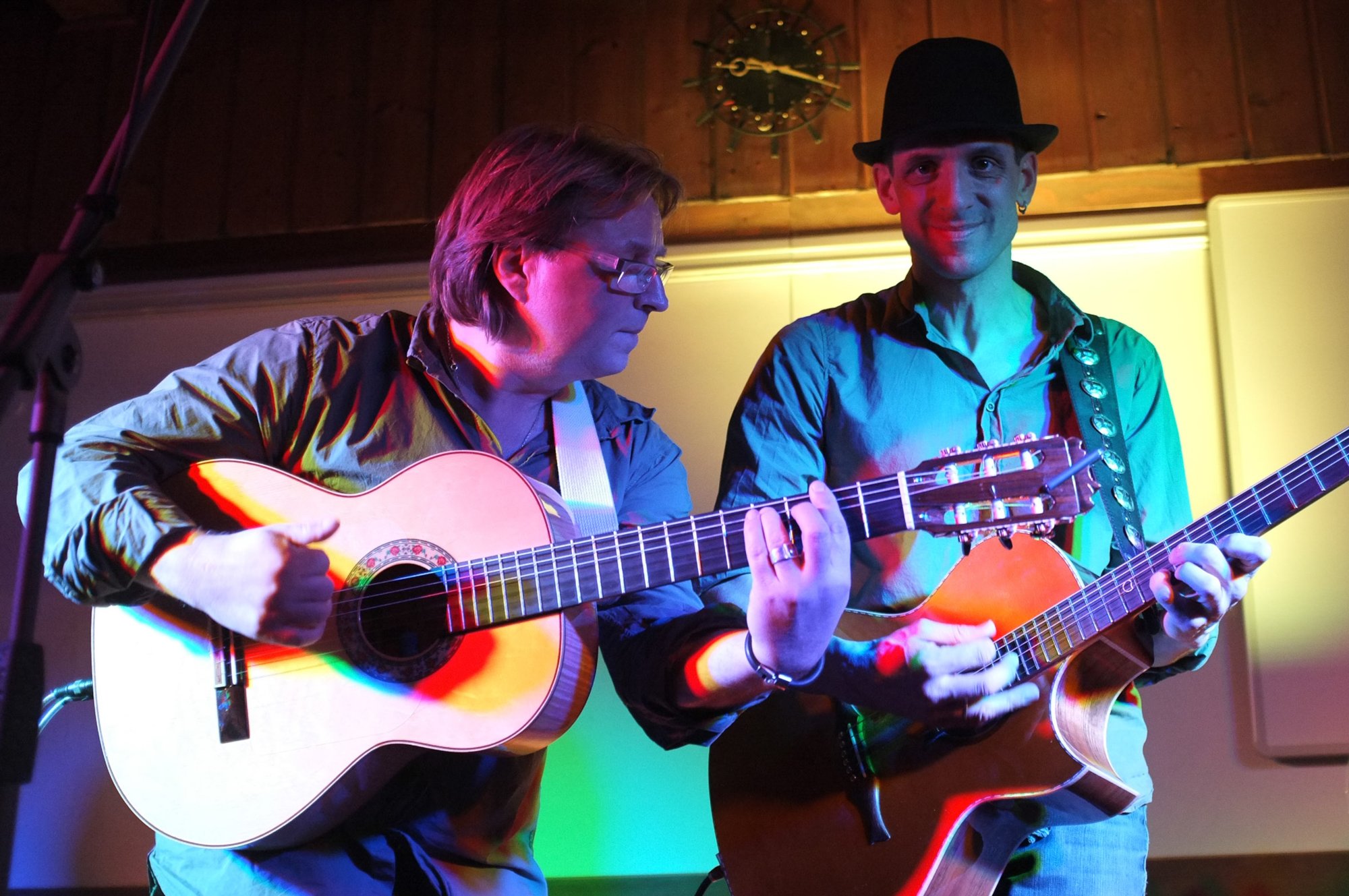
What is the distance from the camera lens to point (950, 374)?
2.45 metres

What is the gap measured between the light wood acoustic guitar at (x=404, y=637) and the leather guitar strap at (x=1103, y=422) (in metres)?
0.58

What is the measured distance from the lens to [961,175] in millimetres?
2449

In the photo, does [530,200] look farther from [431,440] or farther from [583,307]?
[431,440]

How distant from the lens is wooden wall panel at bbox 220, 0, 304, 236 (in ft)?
13.9

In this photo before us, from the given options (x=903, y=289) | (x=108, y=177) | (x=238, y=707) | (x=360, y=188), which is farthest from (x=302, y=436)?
(x=360, y=188)

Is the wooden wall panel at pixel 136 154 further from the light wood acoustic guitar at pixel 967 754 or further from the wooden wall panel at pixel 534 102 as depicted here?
the light wood acoustic guitar at pixel 967 754

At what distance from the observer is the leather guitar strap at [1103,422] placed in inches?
88.8

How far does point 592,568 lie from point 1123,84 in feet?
9.19

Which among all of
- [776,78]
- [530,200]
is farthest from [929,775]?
[776,78]

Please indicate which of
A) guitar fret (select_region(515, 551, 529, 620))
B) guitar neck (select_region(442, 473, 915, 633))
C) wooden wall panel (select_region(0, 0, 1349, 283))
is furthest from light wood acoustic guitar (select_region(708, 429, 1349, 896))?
wooden wall panel (select_region(0, 0, 1349, 283))

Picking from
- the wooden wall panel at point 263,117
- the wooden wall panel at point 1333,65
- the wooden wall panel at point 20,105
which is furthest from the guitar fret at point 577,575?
the wooden wall panel at point 20,105

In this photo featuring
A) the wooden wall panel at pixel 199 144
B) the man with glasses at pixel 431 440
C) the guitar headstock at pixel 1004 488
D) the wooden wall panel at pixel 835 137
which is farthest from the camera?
the wooden wall panel at pixel 199 144

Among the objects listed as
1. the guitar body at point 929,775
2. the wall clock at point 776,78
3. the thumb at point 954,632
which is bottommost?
the guitar body at point 929,775

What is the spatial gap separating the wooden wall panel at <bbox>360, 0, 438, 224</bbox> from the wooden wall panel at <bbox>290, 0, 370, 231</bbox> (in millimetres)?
41
